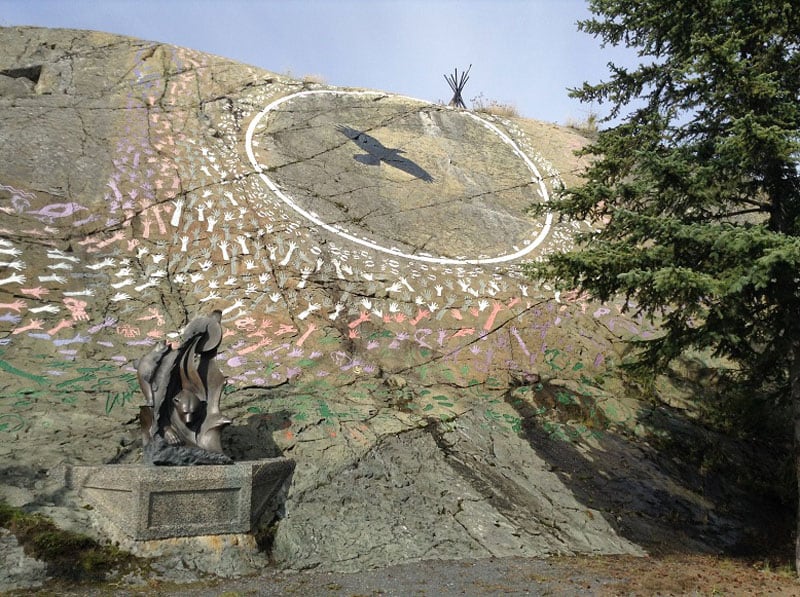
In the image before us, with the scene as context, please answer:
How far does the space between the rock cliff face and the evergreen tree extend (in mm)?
2268

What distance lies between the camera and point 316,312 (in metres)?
9.45

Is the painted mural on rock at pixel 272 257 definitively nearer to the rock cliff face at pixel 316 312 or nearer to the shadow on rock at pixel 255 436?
the rock cliff face at pixel 316 312

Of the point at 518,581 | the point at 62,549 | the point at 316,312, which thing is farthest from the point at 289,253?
the point at 518,581

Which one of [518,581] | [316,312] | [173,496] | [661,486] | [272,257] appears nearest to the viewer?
[518,581]

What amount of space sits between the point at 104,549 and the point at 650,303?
5.23m

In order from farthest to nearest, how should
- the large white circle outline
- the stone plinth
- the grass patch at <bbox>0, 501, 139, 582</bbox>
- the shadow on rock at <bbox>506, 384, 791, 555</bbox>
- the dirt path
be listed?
the large white circle outline
the shadow on rock at <bbox>506, 384, 791, 555</bbox>
the stone plinth
the dirt path
the grass patch at <bbox>0, 501, 139, 582</bbox>

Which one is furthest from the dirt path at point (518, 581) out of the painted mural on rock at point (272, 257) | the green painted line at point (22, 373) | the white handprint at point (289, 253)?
the white handprint at point (289, 253)

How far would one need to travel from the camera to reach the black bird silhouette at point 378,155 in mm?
13898

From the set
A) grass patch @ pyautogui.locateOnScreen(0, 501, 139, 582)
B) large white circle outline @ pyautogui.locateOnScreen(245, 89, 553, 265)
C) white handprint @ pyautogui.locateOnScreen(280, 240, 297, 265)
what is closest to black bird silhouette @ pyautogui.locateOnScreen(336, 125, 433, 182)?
large white circle outline @ pyautogui.locateOnScreen(245, 89, 553, 265)

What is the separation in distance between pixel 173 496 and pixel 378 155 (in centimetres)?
1011

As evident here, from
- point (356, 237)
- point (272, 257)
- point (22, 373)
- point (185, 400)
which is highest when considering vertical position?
point (356, 237)

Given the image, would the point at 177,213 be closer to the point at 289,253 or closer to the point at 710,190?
the point at 289,253

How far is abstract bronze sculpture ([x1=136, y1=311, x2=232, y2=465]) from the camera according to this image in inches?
222

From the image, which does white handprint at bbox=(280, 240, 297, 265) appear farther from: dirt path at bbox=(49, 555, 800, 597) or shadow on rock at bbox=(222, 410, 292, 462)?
dirt path at bbox=(49, 555, 800, 597)
